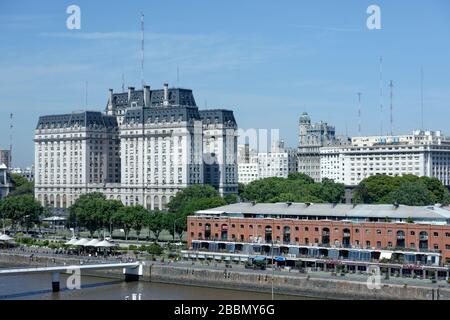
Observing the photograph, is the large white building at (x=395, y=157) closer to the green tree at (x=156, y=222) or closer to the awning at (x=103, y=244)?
the green tree at (x=156, y=222)

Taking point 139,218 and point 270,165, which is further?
point 270,165

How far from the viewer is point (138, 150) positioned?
105 m

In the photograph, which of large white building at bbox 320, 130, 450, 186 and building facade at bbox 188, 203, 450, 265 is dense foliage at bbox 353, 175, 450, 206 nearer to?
large white building at bbox 320, 130, 450, 186

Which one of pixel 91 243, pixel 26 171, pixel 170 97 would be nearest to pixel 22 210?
pixel 170 97

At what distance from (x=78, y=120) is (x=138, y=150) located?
11.5m

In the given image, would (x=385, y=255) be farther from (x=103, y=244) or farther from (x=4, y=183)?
(x=4, y=183)

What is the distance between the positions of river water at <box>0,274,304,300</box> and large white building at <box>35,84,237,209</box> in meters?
48.0

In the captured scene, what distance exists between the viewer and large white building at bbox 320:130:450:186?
122562mm

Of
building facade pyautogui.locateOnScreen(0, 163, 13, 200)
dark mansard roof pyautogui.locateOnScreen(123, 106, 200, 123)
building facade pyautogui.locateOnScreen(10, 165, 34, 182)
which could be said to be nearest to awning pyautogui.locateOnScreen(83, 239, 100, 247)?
dark mansard roof pyautogui.locateOnScreen(123, 106, 200, 123)

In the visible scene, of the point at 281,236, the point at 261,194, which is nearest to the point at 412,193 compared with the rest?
the point at 261,194

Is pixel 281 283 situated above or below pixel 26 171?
below

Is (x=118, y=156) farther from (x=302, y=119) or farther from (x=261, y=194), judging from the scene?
(x=302, y=119)

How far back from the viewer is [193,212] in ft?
233

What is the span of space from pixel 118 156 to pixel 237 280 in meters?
67.9
